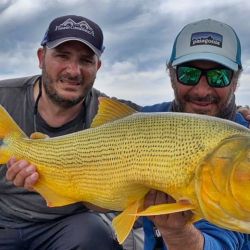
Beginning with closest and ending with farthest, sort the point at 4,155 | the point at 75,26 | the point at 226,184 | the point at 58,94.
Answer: the point at 226,184 → the point at 4,155 → the point at 58,94 → the point at 75,26

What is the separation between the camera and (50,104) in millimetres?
5445

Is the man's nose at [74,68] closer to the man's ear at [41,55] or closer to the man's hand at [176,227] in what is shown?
the man's ear at [41,55]

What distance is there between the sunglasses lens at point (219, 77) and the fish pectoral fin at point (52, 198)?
1.57 meters

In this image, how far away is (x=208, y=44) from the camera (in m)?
4.51

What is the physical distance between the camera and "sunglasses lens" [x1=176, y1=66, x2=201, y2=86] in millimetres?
4344

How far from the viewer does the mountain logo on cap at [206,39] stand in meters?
4.54

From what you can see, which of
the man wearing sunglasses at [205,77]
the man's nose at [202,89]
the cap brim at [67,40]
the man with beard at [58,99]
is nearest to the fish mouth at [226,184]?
the man wearing sunglasses at [205,77]

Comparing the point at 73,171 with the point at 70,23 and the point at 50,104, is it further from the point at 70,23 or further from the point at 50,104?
the point at 70,23

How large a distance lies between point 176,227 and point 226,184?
0.66m

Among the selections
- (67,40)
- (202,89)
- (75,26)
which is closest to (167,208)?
(202,89)

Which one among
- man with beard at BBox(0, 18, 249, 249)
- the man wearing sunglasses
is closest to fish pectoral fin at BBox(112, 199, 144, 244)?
the man wearing sunglasses

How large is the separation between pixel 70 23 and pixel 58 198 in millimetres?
2500

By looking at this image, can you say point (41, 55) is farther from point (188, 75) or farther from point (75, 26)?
point (188, 75)

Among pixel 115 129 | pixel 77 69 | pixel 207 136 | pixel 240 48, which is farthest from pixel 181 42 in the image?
pixel 207 136
